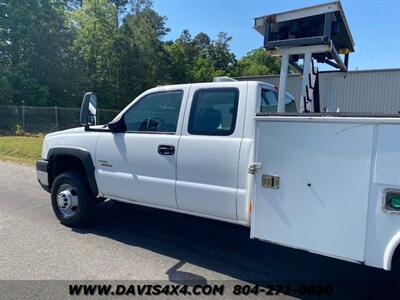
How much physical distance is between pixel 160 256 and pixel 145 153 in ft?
4.11

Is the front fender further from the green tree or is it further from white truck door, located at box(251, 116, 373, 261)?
the green tree

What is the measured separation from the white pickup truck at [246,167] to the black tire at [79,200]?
0.01 m

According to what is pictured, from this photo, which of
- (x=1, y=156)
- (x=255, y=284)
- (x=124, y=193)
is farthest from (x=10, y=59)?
(x=255, y=284)

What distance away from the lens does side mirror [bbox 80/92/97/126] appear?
16.0 feet

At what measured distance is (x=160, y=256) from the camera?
4332mm

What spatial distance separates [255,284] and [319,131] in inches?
69.0

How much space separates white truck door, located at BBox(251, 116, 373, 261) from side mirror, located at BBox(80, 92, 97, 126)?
2602 mm

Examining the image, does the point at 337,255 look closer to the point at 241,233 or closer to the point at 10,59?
the point at 241,233

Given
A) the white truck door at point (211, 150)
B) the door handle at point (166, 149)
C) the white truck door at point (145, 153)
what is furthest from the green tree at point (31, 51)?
the white truck door at point (211, 150)

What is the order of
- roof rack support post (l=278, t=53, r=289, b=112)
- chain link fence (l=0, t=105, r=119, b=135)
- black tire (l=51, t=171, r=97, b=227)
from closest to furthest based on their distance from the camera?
roof rack support post (l=278, t=53, r=289, b=112)
black tire (l=51, t=171, r=97, b=227)
chain link fence (l=0, t=105, r=119, b=135)

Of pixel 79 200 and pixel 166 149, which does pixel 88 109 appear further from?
pixel 166 149

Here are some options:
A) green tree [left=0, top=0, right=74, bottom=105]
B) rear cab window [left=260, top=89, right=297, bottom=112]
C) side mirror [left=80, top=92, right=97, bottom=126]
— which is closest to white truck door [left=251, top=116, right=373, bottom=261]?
rear cab window [left=260, top=89, right=297, bottom=112]

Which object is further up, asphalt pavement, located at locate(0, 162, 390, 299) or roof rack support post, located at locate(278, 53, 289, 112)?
roof rack support post, located at locate(278, 53, 289, 112)

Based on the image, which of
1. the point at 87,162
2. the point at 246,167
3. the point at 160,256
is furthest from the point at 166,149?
the point at 87,162
